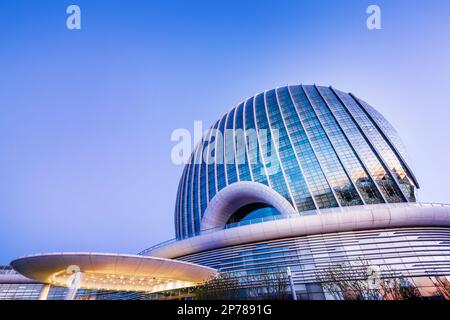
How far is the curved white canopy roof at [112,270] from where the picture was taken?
39.0 feet

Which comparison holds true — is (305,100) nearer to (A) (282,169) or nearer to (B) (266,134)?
(B) (266,134)

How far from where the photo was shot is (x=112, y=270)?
43.8 feet

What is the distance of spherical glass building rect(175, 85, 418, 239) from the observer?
27.3m

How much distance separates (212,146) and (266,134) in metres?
13.7

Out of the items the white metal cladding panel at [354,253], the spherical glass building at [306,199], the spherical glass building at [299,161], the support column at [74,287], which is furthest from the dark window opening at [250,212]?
the support column at [74,287]

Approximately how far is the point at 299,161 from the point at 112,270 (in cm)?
2498

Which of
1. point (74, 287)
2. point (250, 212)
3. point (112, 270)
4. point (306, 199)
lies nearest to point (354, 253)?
point (306, 199)

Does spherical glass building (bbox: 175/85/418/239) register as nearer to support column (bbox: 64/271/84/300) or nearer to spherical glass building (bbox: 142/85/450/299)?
spherical glass building (bbox: 142/85/450/299)

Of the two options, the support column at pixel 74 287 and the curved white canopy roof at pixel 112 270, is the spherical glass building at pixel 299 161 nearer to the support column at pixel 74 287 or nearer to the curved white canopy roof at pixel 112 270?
the curved white canopy roof at pixel 112 270

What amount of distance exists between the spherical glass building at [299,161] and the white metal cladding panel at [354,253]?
2817 millimetres

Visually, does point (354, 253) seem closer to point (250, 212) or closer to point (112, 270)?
point (112, 270)

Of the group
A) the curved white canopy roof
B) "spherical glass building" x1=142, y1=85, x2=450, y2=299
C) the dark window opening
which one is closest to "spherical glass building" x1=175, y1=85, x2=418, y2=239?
the dark window opening
